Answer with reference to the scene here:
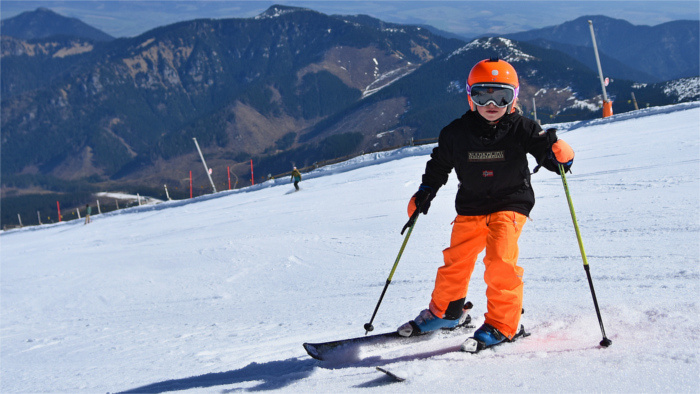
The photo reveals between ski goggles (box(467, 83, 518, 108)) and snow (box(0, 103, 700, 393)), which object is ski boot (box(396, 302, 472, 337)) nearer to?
snow (box(0, 103, 700, 393))

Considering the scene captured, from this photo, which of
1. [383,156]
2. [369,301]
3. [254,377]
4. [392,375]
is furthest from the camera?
[383,156]

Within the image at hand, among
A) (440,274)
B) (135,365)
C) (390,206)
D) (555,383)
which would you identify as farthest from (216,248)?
(555,383)

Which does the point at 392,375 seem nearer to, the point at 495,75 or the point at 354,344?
the point at 354,344

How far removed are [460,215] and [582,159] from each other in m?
9.46

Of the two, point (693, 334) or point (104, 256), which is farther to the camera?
point (104, 256)

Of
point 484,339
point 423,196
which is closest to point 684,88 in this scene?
point 423,196

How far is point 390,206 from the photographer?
11336 millimetres

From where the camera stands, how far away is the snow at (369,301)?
9.59ft

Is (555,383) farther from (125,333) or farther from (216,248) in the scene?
(216,248)

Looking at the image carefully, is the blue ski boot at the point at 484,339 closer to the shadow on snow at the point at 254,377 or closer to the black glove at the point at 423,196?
the black glove at the point at 423,196

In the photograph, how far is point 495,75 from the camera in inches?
130

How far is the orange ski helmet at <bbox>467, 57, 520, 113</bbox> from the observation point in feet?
10.8

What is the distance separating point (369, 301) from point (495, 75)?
277cm

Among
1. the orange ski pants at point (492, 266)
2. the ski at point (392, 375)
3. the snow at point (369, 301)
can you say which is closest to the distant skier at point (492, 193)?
the orange ski pants at point (492, 266)
